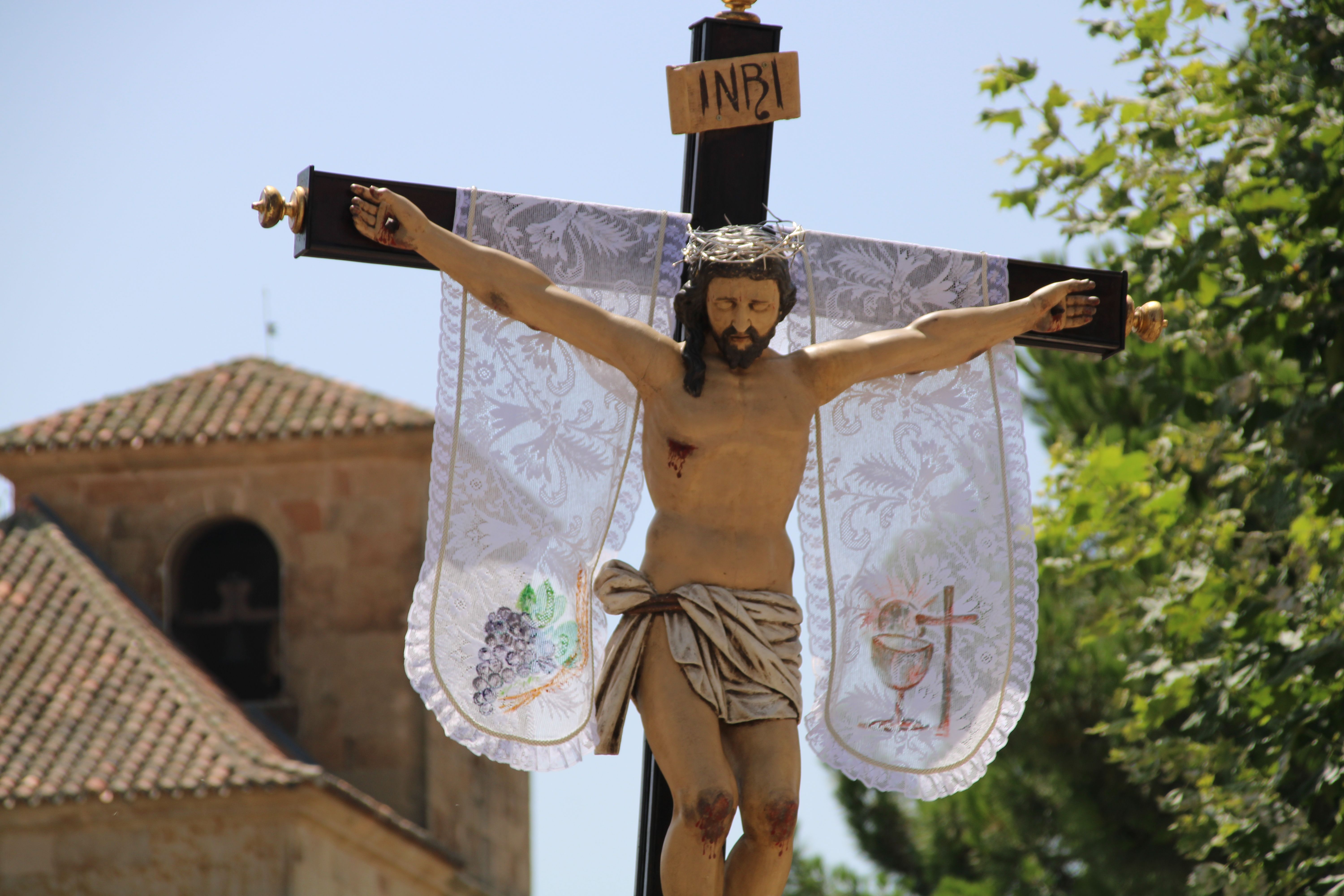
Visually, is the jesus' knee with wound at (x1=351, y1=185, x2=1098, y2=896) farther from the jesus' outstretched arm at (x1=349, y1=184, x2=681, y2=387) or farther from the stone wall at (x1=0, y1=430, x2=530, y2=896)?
the stone wall at (x1=0, y1=430, x2=530, y2=896)

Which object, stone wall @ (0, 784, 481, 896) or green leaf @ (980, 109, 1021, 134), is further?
stone wall @ (0, 784, 481, 896)

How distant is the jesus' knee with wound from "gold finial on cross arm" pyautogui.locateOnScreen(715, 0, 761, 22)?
84cm

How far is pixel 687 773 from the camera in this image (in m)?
5.18

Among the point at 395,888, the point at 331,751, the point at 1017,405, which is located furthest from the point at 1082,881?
the point at 1017,405

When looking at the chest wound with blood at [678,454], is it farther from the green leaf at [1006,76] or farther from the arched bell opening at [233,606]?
the arched bell opening at [233,606]

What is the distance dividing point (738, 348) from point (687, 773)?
1118mm

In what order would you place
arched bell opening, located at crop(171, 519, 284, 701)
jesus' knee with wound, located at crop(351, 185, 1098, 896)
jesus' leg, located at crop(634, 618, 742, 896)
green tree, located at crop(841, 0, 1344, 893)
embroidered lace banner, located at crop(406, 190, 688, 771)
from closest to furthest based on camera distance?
jesus' leg, located at crop(634, 618, 742, 896), jesus' knee with wound, located at crop(351, 185, 1098, 896), embroidered lace banner, located at crop(406, 190, 688, 771), green tree, located at crop(841, 0, 1344, 893), arched bell opening, located at crop(171, 519, 284, 701)

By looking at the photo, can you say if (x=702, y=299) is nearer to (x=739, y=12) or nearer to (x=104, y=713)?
(x=739, y=12)

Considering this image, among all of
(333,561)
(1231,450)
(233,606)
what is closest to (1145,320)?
(1231,450)

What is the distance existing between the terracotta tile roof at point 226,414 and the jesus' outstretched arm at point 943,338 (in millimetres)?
17003

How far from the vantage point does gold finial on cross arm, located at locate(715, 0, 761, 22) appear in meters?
6.19

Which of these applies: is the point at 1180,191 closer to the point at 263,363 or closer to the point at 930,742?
the point at 930,742

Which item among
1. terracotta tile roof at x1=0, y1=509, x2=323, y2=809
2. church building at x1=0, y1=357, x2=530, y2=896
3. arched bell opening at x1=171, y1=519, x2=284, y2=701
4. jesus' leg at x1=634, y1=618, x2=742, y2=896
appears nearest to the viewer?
jesus' leg at x1=634, y1=618, x2=742, y2=896

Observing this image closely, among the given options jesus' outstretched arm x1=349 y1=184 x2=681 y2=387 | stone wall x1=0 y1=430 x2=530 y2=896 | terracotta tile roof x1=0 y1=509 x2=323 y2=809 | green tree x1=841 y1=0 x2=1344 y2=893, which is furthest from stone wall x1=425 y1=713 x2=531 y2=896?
jesus' outstretched arm x1=349 y1=184 x2=681 y2=387
